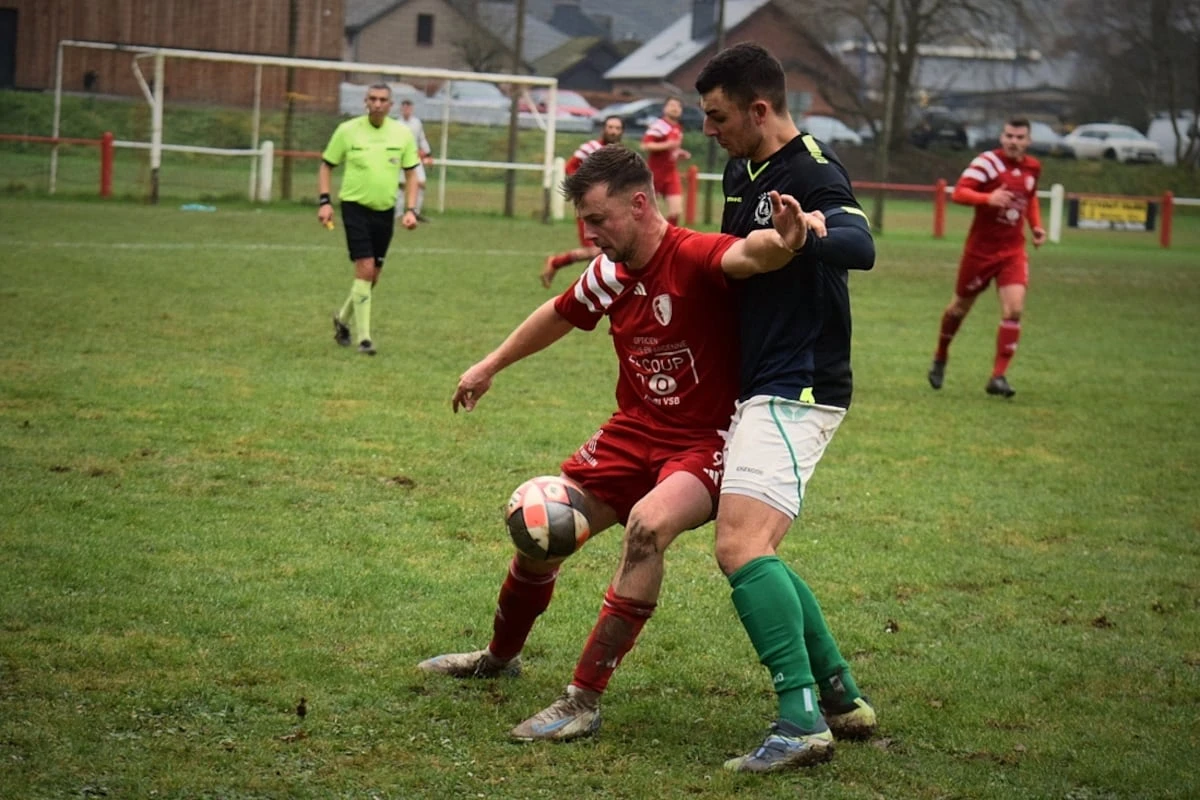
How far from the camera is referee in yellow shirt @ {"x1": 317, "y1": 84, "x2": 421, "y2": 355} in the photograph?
12.5 metres

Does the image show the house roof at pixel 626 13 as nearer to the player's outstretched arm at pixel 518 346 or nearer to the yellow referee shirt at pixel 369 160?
the yellow referee shirt at pixel 369 160

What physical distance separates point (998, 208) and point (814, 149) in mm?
7726

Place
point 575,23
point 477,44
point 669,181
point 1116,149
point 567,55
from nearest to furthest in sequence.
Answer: point 669,181 → point 477,44 → point 1116,149 → point 575,23 → point 567,55

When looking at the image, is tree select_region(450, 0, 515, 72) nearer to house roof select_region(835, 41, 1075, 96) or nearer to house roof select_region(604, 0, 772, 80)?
house roof select_region(604, 0, 772, 80)

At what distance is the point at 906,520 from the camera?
25.3 feet

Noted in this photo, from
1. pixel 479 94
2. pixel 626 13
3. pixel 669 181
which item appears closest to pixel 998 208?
pixel 669 181

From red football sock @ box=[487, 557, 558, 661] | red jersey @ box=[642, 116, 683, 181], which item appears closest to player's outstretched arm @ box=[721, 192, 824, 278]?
red football sock @ box=[487, 557, 558, 661]

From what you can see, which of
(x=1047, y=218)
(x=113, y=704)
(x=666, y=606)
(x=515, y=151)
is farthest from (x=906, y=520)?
(x=1047, y=218)

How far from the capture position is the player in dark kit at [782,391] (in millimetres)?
4387

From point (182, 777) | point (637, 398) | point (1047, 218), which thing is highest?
point (1047, 218)

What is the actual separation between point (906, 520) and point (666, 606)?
2.13m

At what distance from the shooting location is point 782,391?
4488 millimetres

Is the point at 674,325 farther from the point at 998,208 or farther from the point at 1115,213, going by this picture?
the point at 1115,213

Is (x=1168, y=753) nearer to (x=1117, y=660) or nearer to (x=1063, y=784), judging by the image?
(x=1063, y=784)
